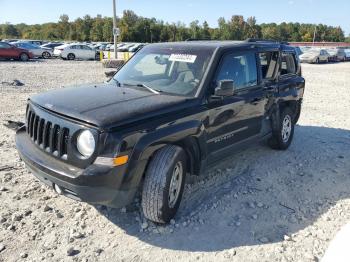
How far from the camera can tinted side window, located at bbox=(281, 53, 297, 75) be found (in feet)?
20.0

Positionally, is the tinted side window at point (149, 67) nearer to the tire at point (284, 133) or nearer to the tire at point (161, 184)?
the tire at point (161, 184)

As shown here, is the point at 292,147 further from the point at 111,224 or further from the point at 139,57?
the point at 111,224

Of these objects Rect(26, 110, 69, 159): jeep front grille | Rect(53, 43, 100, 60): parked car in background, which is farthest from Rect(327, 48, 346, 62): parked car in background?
Rect(26, 110, 69, 159): jeep front grille

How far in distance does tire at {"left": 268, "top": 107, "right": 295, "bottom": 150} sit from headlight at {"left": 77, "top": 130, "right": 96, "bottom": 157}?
11.8ft

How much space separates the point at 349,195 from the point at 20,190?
4.24m

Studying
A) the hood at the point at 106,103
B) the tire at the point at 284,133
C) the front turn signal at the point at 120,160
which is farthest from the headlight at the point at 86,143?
the tire at the point at 284,133

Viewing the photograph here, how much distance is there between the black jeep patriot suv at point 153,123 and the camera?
3.20 meters

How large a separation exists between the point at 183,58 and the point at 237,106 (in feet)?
3.07

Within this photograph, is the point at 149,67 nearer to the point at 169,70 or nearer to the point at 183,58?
the point at 169,70

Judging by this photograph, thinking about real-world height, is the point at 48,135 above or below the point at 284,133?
above

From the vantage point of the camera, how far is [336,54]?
128 feet

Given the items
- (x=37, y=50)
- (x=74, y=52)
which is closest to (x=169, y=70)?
(x=74, y=52)

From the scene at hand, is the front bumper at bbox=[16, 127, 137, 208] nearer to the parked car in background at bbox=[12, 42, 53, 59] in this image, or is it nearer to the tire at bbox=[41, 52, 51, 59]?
the parked car in background at bbox=[12, 42, 53, 59]

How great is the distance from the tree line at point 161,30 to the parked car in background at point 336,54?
1408 inches
